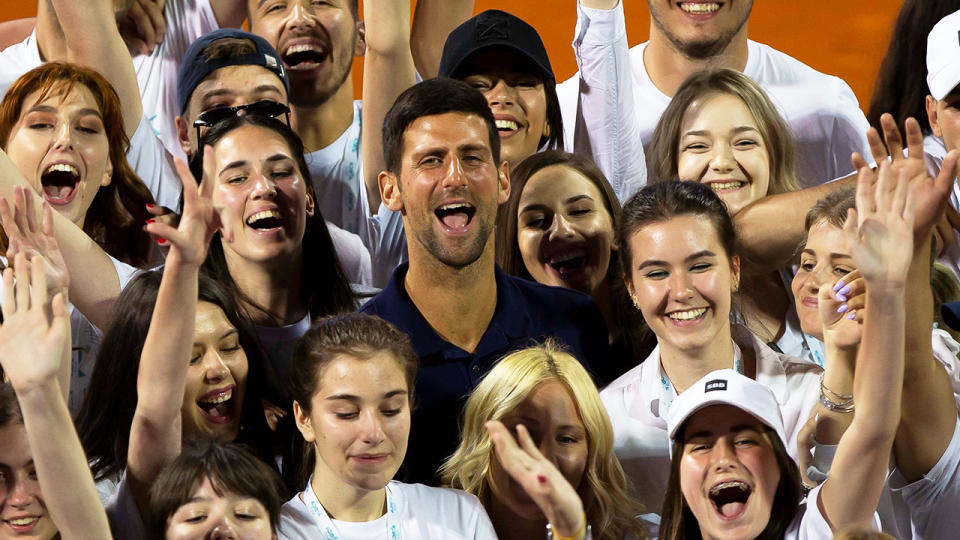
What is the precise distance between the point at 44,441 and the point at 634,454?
4.55ft

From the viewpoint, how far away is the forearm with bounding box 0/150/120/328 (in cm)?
352

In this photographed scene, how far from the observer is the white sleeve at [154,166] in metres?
4.22

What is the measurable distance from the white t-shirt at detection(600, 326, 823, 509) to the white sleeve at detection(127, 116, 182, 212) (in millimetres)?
1455

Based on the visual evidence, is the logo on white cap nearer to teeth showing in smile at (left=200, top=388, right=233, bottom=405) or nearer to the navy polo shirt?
the navy polo shirt

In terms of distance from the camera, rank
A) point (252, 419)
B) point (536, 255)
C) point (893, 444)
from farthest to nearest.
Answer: point (536, 255), point (252, 419), point (893, 444)

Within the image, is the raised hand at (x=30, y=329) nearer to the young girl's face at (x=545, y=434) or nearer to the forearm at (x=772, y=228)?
the young girl's face at (x=545, y=434)

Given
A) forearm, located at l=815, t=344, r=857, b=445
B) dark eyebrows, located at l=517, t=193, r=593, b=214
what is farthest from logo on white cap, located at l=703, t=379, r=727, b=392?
dark eyebrows, located at l=517, t=193, r=593, b=214

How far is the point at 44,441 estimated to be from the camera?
2.78m

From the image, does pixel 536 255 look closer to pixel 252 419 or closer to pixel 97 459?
pixel 252 419

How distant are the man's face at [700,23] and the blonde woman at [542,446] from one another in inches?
56.7

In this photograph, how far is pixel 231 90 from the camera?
4.02m

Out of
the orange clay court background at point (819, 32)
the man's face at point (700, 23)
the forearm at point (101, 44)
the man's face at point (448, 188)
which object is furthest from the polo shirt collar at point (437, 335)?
the orange clay court background at point (819, 32)

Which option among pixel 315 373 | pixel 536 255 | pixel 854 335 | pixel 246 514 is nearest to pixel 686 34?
pixel 536 255

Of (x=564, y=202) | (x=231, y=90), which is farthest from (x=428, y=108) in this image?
(x=231, y=90)
